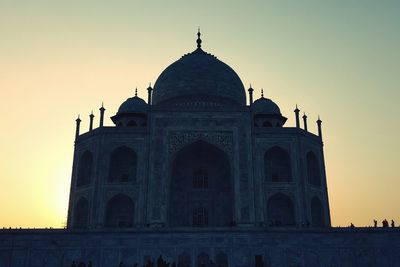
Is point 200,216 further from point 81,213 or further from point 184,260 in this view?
point 184,260

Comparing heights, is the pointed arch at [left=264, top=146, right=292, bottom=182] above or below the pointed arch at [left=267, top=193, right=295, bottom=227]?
above

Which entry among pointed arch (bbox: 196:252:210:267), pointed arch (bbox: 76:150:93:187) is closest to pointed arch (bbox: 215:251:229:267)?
pointed arch (bbox: 196:252:210:267)

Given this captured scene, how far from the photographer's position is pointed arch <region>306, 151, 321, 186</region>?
95.4 ft

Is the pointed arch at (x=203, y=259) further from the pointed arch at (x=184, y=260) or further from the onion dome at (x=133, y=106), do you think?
the onion dome at (x=133, y=106)

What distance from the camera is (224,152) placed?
2753 cm

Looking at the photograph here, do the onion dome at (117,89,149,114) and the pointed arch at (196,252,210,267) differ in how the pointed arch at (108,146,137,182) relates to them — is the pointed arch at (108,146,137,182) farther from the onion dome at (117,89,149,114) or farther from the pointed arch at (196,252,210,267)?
the pointed arch at (196,252,210,267)

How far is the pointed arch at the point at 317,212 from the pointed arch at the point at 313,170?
113cm

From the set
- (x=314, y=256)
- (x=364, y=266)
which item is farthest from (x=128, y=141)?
(x=364, y=266)

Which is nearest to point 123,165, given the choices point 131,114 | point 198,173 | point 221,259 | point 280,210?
point 198,173

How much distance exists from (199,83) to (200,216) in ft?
31.1

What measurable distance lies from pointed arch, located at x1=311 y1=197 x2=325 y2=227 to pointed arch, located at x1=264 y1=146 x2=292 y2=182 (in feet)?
7.29

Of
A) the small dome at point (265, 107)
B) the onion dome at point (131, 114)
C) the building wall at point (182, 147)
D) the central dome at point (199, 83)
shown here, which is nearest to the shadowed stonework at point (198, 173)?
the building wall at point (182, 147)

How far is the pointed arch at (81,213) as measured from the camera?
27672 mm

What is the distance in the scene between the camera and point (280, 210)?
91.1 ft
